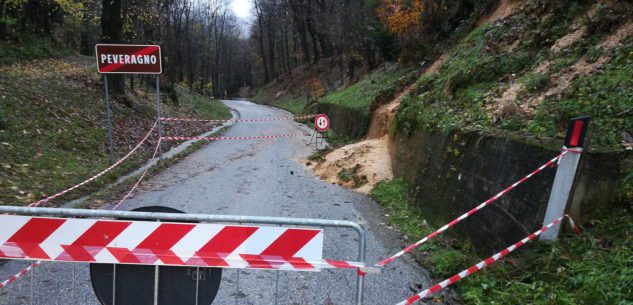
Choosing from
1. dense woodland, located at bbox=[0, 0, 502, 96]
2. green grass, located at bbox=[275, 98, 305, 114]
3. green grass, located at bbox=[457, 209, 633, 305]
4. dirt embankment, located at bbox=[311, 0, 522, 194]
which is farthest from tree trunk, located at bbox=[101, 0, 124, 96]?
green grass, located at bbox=[275, 98, 305, 114]

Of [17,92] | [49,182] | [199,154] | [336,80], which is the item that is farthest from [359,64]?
[49,182]

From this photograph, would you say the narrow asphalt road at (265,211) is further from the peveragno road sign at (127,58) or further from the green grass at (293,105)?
the green grass at (293,105)

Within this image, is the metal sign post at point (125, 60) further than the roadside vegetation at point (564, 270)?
Yes

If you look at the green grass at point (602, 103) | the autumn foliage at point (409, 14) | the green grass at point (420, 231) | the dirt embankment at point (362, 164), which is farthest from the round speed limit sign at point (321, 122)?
the green grass at point (602, 103)

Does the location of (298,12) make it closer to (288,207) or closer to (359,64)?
(359,64)

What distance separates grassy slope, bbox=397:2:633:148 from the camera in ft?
18.6

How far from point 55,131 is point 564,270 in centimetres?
1141

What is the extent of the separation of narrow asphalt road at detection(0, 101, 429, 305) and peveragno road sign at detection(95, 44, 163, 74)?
2.76 meters

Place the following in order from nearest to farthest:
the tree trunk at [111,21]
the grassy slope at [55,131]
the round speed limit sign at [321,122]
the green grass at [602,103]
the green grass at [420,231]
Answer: the green grass at [602,103], the green grass at [420,231], the grassy slope at [55,131], the tree trunk at [111,21], the round speed limit sign at [321,122]

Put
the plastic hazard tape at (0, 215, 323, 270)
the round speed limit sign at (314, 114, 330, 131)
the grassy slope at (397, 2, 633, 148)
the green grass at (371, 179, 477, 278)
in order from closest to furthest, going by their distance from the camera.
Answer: the plastic hazard tape at (0, 215, 323, 270) < the green grass at (371, 179, 477, 278) < the grassy slope at (397, 2, 633, 148) < the round speed limit sign at (314, 114, 330, 131)

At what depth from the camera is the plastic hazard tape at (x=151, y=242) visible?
3.25 metres

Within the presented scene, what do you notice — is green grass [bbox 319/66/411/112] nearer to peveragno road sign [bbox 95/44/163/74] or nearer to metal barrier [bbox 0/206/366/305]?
peveragno road sign [bbox 95/44/163/74]

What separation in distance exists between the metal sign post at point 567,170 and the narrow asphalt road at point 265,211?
65.4 inches

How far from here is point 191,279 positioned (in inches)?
133
